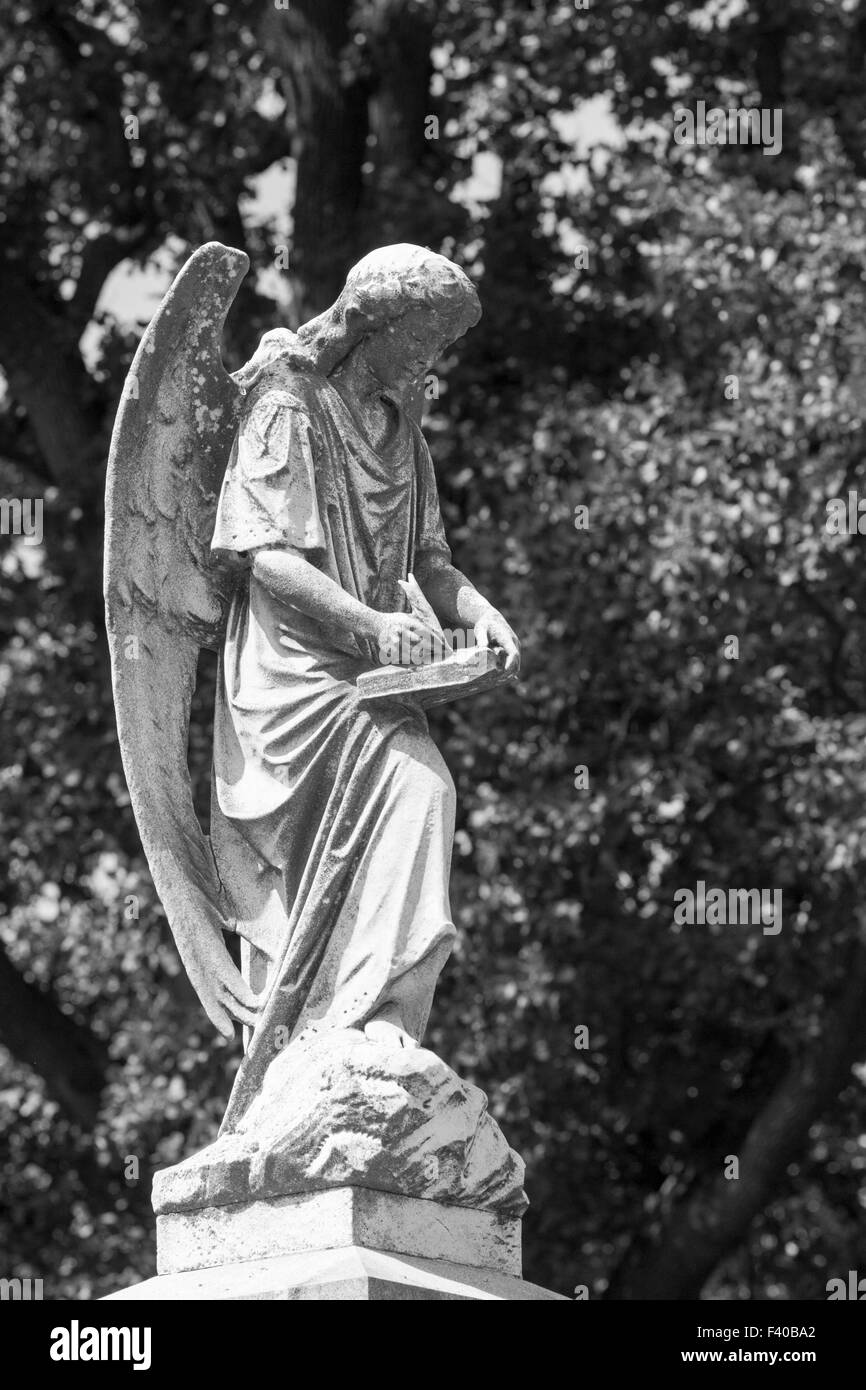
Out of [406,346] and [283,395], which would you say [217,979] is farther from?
[406,346]

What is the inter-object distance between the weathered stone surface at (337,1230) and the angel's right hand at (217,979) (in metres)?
0.54

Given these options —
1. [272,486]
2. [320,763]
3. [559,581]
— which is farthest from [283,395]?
[559,581]

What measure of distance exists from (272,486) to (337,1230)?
6.57 feet

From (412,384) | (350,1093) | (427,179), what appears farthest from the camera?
(427,179)

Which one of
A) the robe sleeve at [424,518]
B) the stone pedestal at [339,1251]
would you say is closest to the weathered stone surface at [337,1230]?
the stone pedestal at [339,1251]

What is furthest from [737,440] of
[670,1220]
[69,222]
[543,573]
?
[69,222]

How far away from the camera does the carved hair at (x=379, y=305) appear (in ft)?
24.2

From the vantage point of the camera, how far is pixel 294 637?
7.34m

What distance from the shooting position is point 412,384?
763 centimetres

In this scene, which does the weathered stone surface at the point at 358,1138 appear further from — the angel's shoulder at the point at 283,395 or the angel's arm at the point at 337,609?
the angel's shoulder at the point at 283,395

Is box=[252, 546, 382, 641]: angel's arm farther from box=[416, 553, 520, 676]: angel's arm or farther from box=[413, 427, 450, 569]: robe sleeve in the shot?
box=[413, 427, 450, 569]: robe sleeve

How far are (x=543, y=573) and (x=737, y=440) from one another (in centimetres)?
123

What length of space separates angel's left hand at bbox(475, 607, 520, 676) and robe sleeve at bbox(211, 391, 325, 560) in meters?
0.49

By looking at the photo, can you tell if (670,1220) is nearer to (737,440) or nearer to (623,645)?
(623,645)
